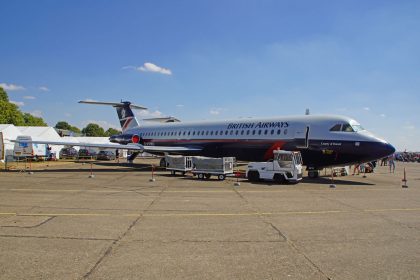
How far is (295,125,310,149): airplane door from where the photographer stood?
22.5 m

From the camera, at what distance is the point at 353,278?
17.1 ft

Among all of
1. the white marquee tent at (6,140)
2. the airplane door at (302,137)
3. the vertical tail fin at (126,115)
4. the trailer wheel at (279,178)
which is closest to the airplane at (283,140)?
the airplane door at (302,137)

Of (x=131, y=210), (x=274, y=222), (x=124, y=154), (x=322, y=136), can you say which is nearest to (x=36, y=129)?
(x=124, y=154)

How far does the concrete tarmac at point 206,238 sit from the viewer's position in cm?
548

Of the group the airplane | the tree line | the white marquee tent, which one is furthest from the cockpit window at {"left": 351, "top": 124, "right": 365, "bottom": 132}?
the tree line

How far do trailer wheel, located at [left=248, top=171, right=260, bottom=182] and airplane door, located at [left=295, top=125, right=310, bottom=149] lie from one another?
3662mm

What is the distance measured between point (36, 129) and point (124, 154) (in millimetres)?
24571

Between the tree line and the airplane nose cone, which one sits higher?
the tree line

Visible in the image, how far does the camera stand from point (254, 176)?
21.1 meters

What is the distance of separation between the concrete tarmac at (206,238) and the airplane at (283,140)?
7.64 metres

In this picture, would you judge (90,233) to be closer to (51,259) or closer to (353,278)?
(51,259)

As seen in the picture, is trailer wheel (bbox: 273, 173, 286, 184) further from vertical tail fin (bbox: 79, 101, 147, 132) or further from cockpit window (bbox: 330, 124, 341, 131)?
vertical tail fin (bbox: 79, 101, 147, 132)

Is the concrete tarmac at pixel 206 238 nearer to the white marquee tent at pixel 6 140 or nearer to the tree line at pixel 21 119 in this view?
the white marquee tent at pixel 6 140

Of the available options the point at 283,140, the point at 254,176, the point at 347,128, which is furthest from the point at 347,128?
the point at 254,176
